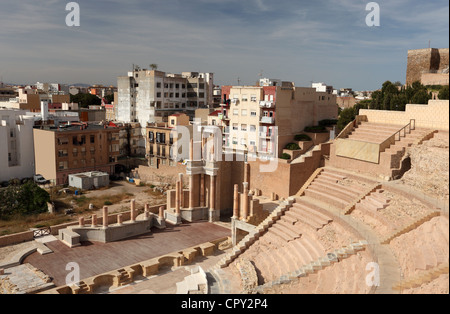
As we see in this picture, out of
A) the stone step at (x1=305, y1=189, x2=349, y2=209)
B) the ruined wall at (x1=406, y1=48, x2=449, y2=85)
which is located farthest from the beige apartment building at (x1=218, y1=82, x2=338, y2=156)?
the ruined wall at (x1=406, y1=48, x2=449, y2=85)

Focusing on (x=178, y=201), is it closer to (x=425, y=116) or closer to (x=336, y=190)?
(x=336, y=190)

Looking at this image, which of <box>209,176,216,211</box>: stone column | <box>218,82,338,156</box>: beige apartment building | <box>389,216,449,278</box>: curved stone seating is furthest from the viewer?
<box>218,82,338,156</box>: beige apartment building

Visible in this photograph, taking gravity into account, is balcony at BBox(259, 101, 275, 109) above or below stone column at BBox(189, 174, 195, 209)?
above

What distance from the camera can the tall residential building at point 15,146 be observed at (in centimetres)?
4684

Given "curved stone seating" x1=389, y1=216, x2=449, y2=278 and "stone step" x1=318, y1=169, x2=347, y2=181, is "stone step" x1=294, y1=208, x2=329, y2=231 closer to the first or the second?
"stone step" x1=318, y1=169, x2=347, y2=181

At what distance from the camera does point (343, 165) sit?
92.1ft

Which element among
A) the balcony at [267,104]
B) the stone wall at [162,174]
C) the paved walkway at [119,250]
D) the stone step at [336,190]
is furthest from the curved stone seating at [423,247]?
the stone wall at [162,174]

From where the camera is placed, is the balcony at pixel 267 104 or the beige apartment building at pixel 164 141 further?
the beige apartment building at pixel 164 141

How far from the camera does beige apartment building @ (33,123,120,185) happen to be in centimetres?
4688

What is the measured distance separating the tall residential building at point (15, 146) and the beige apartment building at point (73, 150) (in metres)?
0.97

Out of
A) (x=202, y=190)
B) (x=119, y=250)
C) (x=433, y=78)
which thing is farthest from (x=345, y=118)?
(x=119, y=250)

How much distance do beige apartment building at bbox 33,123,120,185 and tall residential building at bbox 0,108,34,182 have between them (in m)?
0.97

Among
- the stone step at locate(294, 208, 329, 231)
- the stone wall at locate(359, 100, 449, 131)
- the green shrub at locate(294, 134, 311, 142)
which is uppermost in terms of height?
the stone wall at locate(359, 100, 449, 131)

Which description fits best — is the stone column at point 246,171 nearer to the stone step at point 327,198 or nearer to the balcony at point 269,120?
the balcony at point 269,120
